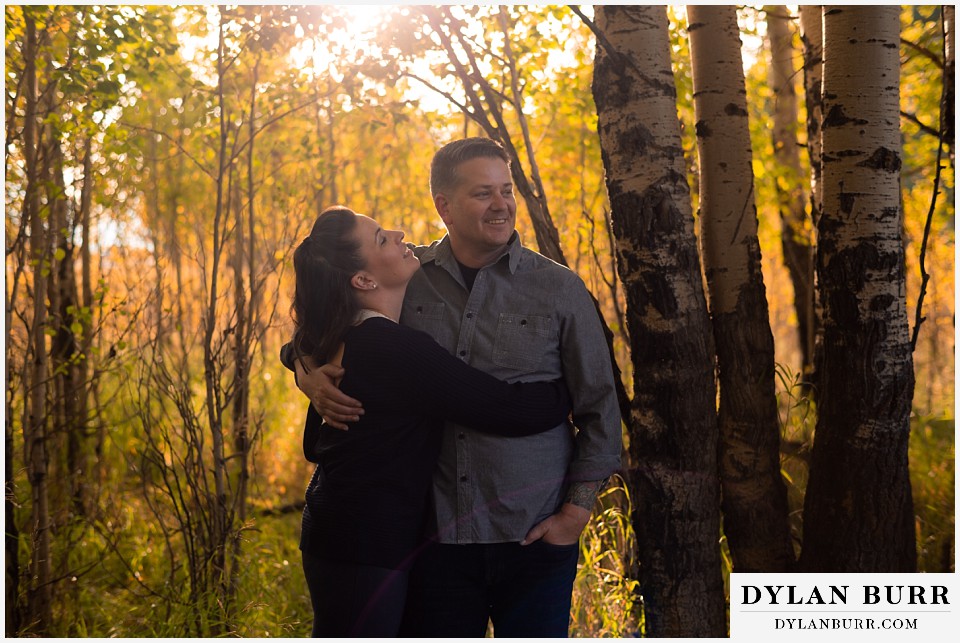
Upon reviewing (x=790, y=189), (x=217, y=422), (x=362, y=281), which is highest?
(x=790, y=189)

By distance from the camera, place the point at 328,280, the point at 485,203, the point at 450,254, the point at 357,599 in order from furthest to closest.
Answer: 1. the point at 450,254
2. the point at 485,203
3. the point at 328,280
4. the point at 357,599

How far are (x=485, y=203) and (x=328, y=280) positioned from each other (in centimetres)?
45

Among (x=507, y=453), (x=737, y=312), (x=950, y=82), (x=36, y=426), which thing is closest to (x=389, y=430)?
(x=507, y=453)

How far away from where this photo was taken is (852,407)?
7.88 ft

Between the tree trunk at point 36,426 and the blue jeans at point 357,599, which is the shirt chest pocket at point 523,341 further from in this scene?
the tree trunk at point 36,426

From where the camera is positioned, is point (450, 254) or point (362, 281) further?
point (450, 254)

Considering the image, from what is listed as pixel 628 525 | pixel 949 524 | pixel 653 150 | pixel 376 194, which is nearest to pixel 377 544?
pixel 653 150

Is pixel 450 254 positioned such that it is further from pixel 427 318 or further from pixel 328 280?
pixel 328 280

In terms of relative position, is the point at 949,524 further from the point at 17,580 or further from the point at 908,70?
the point at 17,580

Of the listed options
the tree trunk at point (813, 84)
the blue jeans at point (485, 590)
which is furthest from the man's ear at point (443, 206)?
the tree trunk at point (813, 84)

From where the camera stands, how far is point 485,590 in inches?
80.6

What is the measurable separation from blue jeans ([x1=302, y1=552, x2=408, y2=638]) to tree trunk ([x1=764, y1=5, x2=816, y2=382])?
10.2 ft

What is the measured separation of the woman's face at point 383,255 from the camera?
1995 millimetres

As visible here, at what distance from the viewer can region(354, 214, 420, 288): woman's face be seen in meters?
2.00
